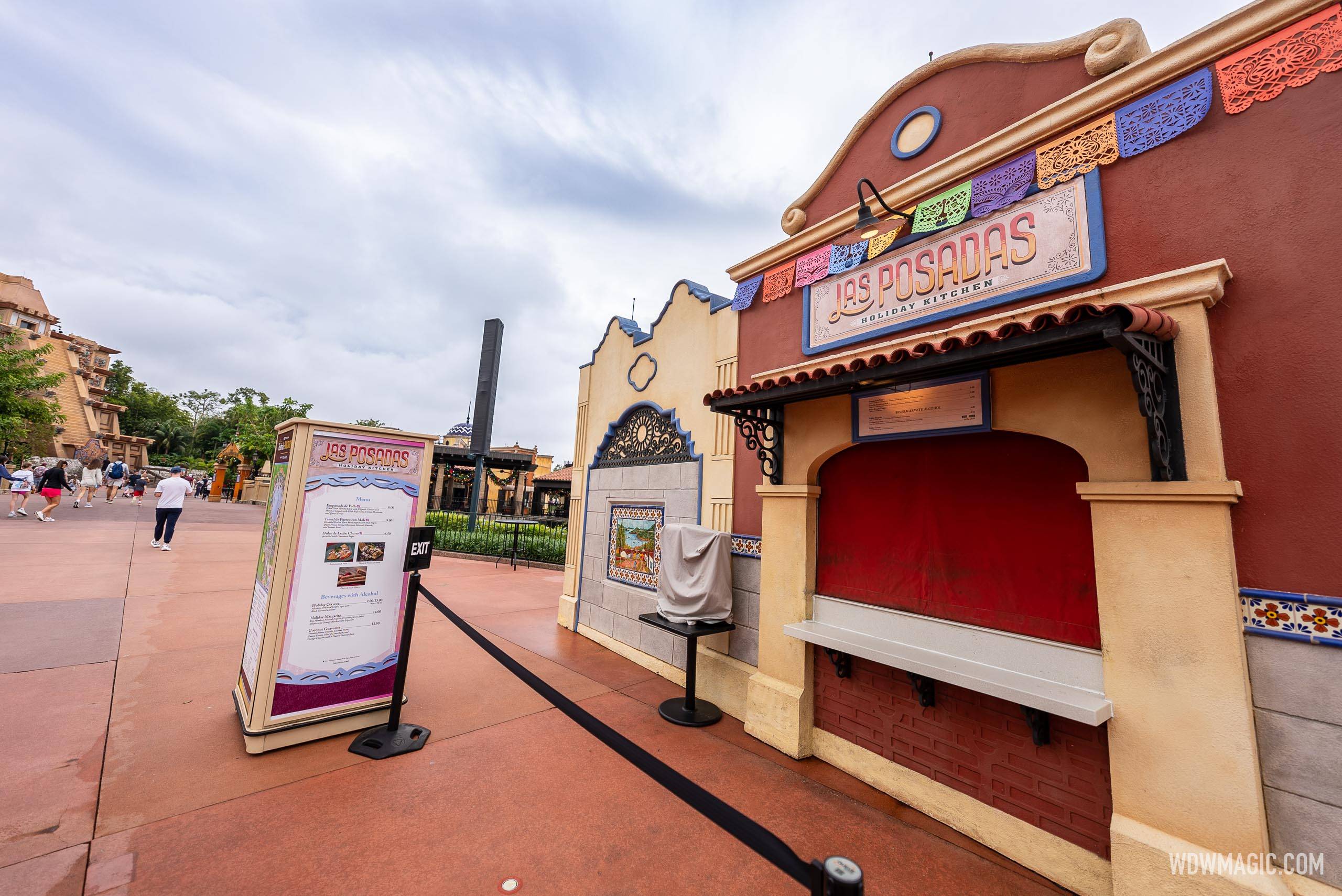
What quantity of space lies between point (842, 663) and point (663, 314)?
461cm

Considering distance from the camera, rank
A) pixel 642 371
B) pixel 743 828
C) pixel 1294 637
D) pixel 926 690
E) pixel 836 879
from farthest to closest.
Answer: pixel 642 371
pixel 926 690
pixel 1294 637
pixel 743 828
pixel 836 879

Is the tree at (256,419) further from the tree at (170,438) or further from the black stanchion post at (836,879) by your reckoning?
the black stanchion post at (836,879)

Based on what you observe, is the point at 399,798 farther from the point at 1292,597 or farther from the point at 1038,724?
the point at 1292,597

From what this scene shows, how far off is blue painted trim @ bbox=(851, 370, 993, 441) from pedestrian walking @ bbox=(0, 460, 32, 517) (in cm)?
2065

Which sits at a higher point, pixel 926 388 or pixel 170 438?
pixel 170 438

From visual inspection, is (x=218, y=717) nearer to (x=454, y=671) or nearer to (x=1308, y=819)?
(x=454, y=671)

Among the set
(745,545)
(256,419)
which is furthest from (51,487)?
(256,419)

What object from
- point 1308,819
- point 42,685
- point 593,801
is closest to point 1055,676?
point 1308,819

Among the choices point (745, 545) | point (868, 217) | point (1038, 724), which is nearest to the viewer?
point (1038, 724)

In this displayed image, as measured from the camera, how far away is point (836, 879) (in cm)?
109

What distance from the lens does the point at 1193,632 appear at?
8.06ft

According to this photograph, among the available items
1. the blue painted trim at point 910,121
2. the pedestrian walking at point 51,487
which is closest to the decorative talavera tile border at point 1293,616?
the blue painted trim at point 910,121

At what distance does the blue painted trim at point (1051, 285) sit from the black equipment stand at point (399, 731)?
416 cm

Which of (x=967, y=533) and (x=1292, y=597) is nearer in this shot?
(x=1292, y=597)
